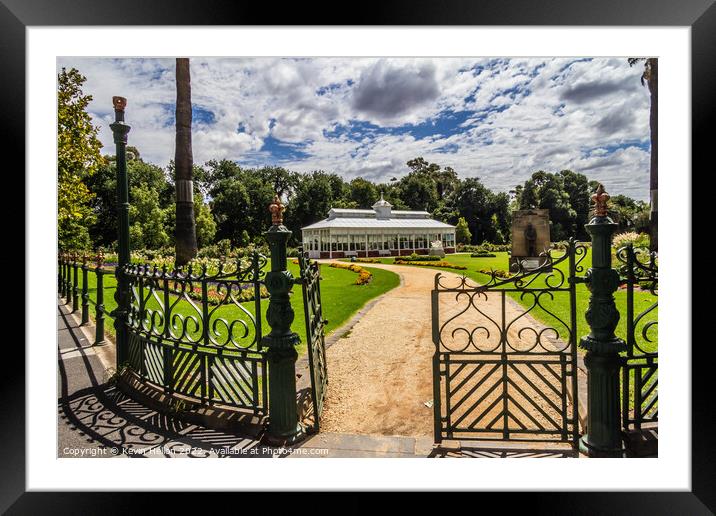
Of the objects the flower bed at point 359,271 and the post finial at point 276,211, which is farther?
the flower bed at point 359,271

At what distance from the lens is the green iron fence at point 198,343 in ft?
6.84

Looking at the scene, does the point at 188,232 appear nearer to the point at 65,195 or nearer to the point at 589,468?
the point at 65,195

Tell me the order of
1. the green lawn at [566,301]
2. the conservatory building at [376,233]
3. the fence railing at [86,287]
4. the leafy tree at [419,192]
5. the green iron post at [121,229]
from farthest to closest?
the conservatory building at [376,233]
the leafy tree at [419,192]
the green lawn at [566,301]
the fence railing at [86,287]
the green iron post at [121,229]

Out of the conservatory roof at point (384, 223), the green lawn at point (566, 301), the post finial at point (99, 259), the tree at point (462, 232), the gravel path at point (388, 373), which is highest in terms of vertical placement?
the conservatory roof at point (384, 223)

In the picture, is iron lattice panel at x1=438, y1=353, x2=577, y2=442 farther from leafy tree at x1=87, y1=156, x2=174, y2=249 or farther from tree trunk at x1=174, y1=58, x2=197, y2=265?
tree trunk at x1=174, y1=58, x2=197, y2=265

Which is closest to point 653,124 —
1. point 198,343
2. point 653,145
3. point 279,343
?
point 653,145

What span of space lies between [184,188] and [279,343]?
5.02 meters

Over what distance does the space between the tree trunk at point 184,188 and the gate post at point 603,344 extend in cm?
573

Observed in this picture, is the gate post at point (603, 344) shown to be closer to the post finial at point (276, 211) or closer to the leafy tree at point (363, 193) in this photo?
the post finial at point (276, 211)

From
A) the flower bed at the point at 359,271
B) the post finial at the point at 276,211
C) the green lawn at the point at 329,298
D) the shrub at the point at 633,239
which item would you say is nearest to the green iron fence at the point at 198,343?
the post finial at the point at 276,211

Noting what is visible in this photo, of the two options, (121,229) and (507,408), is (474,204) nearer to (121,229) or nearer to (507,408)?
(507,408)

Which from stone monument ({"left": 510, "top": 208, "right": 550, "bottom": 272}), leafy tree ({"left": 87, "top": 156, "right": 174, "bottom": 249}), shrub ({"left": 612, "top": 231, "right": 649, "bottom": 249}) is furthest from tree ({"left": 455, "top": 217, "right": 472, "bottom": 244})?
leafy tree ({"left": 87, "top": 156, "right": 174, "bottom": 249})
